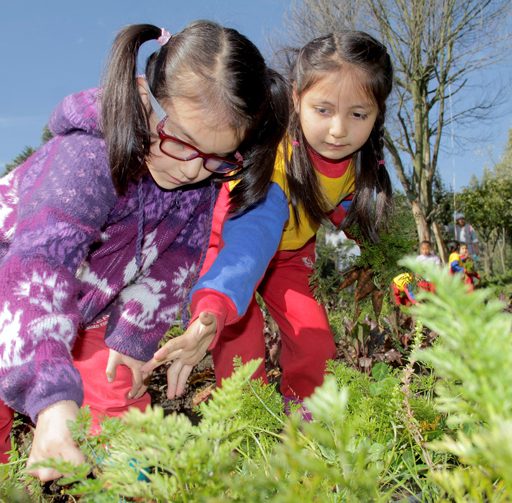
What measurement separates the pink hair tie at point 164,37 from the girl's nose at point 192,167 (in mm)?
594

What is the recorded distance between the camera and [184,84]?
83.5 inches

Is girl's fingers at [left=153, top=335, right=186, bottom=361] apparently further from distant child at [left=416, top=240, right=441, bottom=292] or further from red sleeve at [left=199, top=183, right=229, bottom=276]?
red sleeve at [left=199, top=183, right=229, bottom=276]

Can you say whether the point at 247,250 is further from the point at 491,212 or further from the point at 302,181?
the point at 491,212

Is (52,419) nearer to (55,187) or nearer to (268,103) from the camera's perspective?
(55,187)

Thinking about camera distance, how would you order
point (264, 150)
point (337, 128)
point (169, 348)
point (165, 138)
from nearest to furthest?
point (169, 348) → point (165, 138) → point (264, 150) → point (337, 128)

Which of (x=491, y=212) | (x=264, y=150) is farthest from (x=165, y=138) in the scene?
(x=491, y=212)

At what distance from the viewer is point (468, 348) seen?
0.39 m

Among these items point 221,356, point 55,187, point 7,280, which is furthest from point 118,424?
point 221,356

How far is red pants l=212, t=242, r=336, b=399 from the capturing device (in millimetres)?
2926

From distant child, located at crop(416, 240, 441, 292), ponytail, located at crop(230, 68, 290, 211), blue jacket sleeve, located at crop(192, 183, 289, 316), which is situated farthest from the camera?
ponytail, located at crop(230, 68, 290, 211)

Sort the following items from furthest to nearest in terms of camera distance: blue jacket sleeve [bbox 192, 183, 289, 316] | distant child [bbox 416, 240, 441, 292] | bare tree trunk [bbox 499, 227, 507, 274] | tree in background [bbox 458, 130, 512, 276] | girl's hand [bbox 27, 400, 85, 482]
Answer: tree in background [bbox 458, 130, 512, 276] < bare tree trunk [bbox 499, 227, 507, 274] < blue jacket sleeve [bbox 192, 183, 289, 316] < girl's hand [bbox 27, 400, 85, 482] < distant child [bbox 416, 240, 441, 292]

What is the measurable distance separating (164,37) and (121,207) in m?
0.72

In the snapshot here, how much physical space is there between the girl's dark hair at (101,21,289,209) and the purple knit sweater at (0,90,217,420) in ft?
0.29

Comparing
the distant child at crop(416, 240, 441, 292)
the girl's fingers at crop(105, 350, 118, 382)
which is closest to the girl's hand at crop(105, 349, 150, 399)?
the girl's fingers at crop(105, 350, 118, 382)
